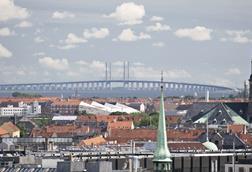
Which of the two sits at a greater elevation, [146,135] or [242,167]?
[146,135]

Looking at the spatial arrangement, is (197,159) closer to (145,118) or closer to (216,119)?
(216,119)

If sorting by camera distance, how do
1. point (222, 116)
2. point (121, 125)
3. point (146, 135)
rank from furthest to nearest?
point (121, 125) < point (222, 116) < point (146, 135)

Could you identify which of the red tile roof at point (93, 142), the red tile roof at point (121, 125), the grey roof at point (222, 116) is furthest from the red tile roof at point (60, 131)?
the red tile roof at point (93, 142)

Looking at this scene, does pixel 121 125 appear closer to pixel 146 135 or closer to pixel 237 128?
pixel 237 128

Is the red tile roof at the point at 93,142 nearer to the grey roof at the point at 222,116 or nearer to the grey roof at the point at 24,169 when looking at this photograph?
the grey roof at the point at 222,116

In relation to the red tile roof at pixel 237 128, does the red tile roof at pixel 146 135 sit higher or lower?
lower

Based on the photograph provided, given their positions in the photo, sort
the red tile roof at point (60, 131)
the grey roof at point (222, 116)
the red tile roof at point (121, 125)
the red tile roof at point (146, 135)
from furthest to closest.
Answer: the red tile roof at point (121, 125), the grey roof at point (222, 116), the red tile roof at point (60, 131), the red tile roof at point (146, 135)

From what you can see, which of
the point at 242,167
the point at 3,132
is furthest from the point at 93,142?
the point at 242,167

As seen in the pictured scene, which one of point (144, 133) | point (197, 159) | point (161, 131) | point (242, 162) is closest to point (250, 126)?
point (144, 133)

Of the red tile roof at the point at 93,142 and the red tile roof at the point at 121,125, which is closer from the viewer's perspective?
the red tile roof at the point at 93,142

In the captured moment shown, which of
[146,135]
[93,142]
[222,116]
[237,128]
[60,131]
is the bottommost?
[93,142]

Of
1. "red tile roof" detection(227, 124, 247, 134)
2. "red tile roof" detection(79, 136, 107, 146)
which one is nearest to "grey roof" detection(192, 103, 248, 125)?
"red tile roof" detection(227, 124, 247, 134)

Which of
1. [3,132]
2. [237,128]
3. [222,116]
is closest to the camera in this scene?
[237,128]
